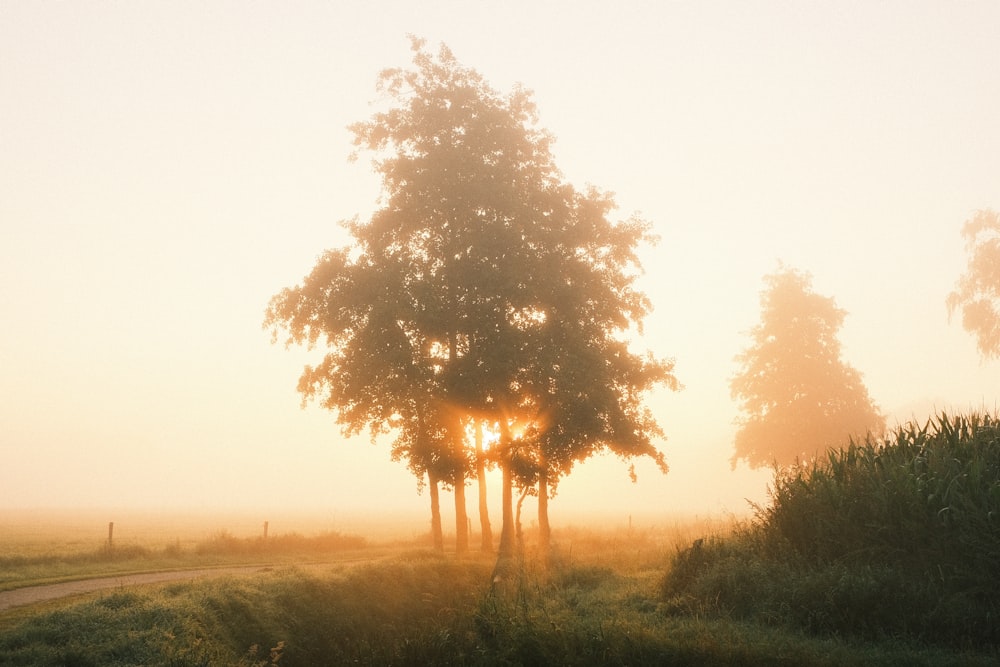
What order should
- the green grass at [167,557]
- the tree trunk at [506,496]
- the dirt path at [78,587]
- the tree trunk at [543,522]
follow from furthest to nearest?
the tree trunk at [543,522]
the tree trunk at [506,496]
the green grass at [167,557]
the dirt path at [78,587]

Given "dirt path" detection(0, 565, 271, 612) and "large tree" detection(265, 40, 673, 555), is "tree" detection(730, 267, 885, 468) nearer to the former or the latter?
"large tree" detection(265, 40, 673, 555)

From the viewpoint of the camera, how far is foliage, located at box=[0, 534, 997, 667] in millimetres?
11016

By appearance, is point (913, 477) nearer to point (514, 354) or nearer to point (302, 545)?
point (514, 354)

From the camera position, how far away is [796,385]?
4831 centimetres

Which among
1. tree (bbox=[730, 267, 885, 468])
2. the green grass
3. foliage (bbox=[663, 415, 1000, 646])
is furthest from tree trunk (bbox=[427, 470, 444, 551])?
tree (bbox=[730, 267, 885, 468])

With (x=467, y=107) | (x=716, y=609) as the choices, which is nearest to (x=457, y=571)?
(x=716, y=609)

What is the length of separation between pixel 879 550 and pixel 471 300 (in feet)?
49.2

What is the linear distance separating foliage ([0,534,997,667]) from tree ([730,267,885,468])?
33530 mm

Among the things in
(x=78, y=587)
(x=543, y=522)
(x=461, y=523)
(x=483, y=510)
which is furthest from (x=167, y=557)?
(x=543, y=522)

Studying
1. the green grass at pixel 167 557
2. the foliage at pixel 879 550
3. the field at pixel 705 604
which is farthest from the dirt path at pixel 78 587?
the foliage at pixel 879 550

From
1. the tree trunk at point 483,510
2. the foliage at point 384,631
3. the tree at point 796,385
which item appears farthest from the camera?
the tree at point 796,385

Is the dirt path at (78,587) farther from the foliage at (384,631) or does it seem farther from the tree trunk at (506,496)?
the tree trunk at (506,496)

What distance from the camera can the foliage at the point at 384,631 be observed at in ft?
36.1

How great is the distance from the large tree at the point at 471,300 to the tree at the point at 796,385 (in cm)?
2520
